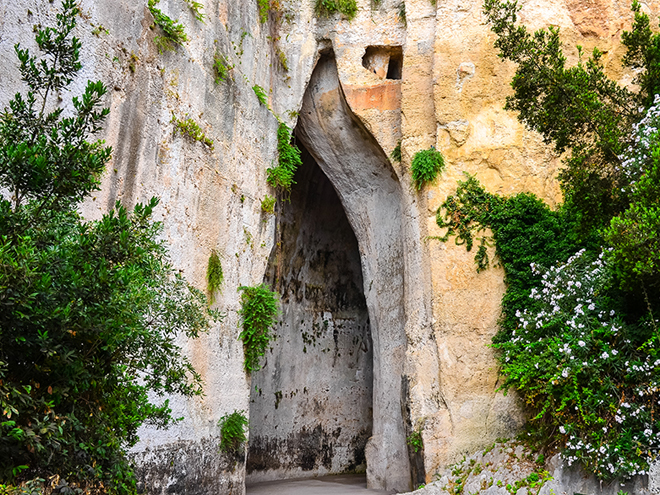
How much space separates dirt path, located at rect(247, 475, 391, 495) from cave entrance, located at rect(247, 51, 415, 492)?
1.54 ft

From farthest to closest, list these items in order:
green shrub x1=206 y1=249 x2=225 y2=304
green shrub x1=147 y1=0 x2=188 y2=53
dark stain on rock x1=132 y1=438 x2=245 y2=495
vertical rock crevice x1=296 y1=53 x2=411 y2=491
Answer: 1. vertical rock crevice x1=296 y1=53 x2=411 y2=491
2. green shrub x1=206 y1=249 x2=225 y2=304
3. green shrub x1=147 y1=0 x2=188 y2=53
4. dark stain on rock x1=132 y1=438 x2=245 y2=495

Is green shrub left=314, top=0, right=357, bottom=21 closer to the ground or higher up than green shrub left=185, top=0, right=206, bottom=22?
higher up

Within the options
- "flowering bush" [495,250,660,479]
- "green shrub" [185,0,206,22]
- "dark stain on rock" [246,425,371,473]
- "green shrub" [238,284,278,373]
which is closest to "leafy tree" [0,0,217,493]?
"flowering bush" [495,250,660,479]

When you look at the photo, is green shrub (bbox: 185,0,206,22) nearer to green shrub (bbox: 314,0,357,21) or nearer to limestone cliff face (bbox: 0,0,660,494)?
limestone cliff face (bbox: 0,0,660,494)

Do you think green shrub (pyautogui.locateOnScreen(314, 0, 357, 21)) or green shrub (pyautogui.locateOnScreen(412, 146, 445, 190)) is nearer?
green shrub (pyautogui.locateOnScreen(412, 146, 445, 190))

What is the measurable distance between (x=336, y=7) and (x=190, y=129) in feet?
17.8

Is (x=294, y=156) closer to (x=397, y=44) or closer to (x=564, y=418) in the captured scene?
(x=397, y=44)

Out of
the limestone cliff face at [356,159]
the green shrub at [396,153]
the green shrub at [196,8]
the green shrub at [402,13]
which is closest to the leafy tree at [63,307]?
the limestone cliff face at [356,159]

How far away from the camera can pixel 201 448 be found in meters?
8.12

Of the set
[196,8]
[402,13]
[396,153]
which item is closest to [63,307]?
[196,8]

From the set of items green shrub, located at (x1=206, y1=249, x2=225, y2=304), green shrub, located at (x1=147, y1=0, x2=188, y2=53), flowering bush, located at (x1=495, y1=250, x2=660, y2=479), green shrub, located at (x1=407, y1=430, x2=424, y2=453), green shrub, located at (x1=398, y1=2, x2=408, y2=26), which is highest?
green shrub, located at (x1=398, y1=2, x2=408, y2=26)

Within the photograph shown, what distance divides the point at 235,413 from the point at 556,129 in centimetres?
628

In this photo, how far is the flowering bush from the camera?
5.91m

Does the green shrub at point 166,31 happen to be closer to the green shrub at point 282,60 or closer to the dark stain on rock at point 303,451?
the green shrub at point 282,60
